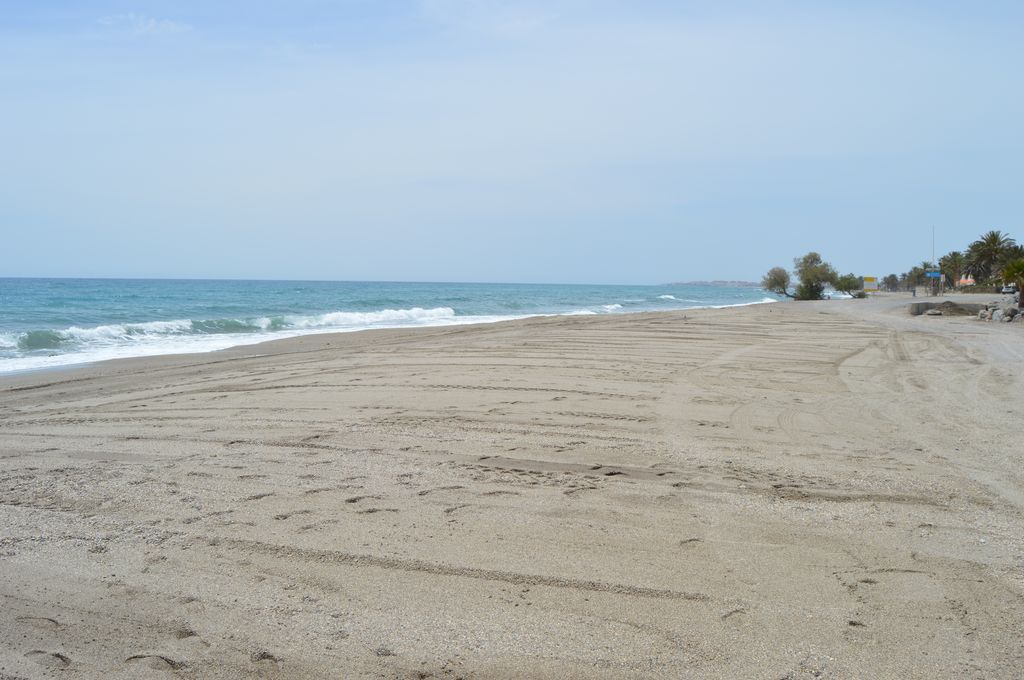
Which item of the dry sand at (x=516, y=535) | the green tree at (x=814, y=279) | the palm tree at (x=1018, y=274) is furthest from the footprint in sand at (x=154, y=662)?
the green tree at (x=814, y=279)

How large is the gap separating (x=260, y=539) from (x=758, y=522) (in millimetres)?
3011

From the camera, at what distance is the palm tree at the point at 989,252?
71188 mm

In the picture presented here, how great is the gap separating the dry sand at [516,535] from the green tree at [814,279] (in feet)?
168

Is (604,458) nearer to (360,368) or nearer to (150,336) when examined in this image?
(360,368)

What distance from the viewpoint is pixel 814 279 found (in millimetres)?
57125

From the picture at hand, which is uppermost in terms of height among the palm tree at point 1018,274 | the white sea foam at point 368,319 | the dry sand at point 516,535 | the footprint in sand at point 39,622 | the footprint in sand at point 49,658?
the palm tree at point 1018,274

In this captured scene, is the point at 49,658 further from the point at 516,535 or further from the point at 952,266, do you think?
the point at 952,266

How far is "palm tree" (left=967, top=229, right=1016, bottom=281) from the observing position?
71.2 metres

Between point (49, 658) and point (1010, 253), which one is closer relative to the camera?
point (49, 658)

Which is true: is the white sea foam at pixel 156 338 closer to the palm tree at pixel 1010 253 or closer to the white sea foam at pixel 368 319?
the white sea foam at pixel 368 319

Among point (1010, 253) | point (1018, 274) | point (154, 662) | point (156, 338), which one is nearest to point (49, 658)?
point (154, 662)

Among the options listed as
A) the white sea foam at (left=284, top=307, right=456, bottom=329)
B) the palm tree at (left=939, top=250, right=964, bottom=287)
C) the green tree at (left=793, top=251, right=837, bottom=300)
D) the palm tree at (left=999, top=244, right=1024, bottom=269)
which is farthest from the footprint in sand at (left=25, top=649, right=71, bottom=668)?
the palm tree at (left=939, top=250, right=964, bottom=287)

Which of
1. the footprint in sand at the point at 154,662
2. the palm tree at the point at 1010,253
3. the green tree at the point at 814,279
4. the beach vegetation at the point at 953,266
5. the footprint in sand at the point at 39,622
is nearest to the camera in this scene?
the footprint in sand at the point at 154,662

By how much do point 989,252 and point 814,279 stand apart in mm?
27671
